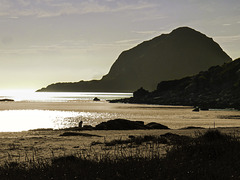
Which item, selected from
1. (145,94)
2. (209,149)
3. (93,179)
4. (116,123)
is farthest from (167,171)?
(145,94)

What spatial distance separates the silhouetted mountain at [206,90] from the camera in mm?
110250

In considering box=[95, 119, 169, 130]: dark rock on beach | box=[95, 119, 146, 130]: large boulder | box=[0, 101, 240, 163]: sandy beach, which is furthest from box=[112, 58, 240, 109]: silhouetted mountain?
box=[95, 119, 146, 130]: large boulder

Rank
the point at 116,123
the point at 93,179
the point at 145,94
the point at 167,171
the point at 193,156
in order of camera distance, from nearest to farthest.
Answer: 1. the point at 93,179
2. the point at 167,171
3. the point at 193,156
4. the point at 116,123
5. the point at 145,94

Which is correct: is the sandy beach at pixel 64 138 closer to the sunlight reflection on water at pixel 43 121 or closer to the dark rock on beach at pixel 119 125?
the dark rock on beach at pixel 119 125

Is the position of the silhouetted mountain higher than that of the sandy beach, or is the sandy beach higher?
the silhouetted mountain

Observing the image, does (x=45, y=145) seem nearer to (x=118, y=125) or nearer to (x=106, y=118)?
(x=118, y=125)

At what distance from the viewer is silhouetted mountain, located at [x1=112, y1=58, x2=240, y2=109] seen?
362 ft

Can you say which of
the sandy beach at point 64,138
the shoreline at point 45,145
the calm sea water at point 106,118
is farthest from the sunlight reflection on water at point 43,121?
the shoreline at point 45,145

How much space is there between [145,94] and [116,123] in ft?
424

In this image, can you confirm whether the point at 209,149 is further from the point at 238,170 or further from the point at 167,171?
the point at 167,171

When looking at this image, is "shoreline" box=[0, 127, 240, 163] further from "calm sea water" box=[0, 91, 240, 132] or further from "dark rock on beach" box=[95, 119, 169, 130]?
"calm sea water" box=[0, 91, 240, 132]

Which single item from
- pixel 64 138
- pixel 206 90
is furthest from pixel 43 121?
pixel 206 90

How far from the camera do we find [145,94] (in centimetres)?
16088

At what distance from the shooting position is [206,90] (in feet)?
413
